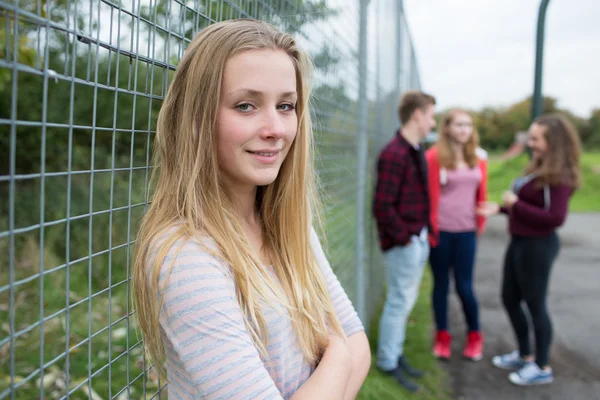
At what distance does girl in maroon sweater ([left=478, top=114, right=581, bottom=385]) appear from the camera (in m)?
3.69

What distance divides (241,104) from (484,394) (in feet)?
10.8

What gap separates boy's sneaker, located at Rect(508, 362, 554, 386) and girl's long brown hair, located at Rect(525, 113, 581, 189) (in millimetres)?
1354

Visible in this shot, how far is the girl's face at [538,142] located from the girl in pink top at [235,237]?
291 cm

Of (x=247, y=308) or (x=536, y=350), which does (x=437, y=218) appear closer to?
(x=536, y=350)

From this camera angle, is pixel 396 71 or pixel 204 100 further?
pixel 396 71

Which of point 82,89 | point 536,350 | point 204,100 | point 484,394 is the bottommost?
point 484,394

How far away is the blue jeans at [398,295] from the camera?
12.5 ft

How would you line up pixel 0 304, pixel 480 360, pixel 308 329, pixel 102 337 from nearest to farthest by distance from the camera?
pixel 308 329 → pixel 102 337 → pixel 0 304 → pixel 480 360

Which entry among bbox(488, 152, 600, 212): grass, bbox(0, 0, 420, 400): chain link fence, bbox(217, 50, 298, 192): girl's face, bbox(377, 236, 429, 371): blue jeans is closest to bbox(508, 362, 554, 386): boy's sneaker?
bbox(377, 236, 429, 371): blue jeans

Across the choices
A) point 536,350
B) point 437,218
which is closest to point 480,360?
point 536,350

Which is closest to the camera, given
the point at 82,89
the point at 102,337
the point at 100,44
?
the point at 100,44

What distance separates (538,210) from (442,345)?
137cm

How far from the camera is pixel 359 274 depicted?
11.9ft

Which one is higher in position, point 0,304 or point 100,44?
point 100,44
